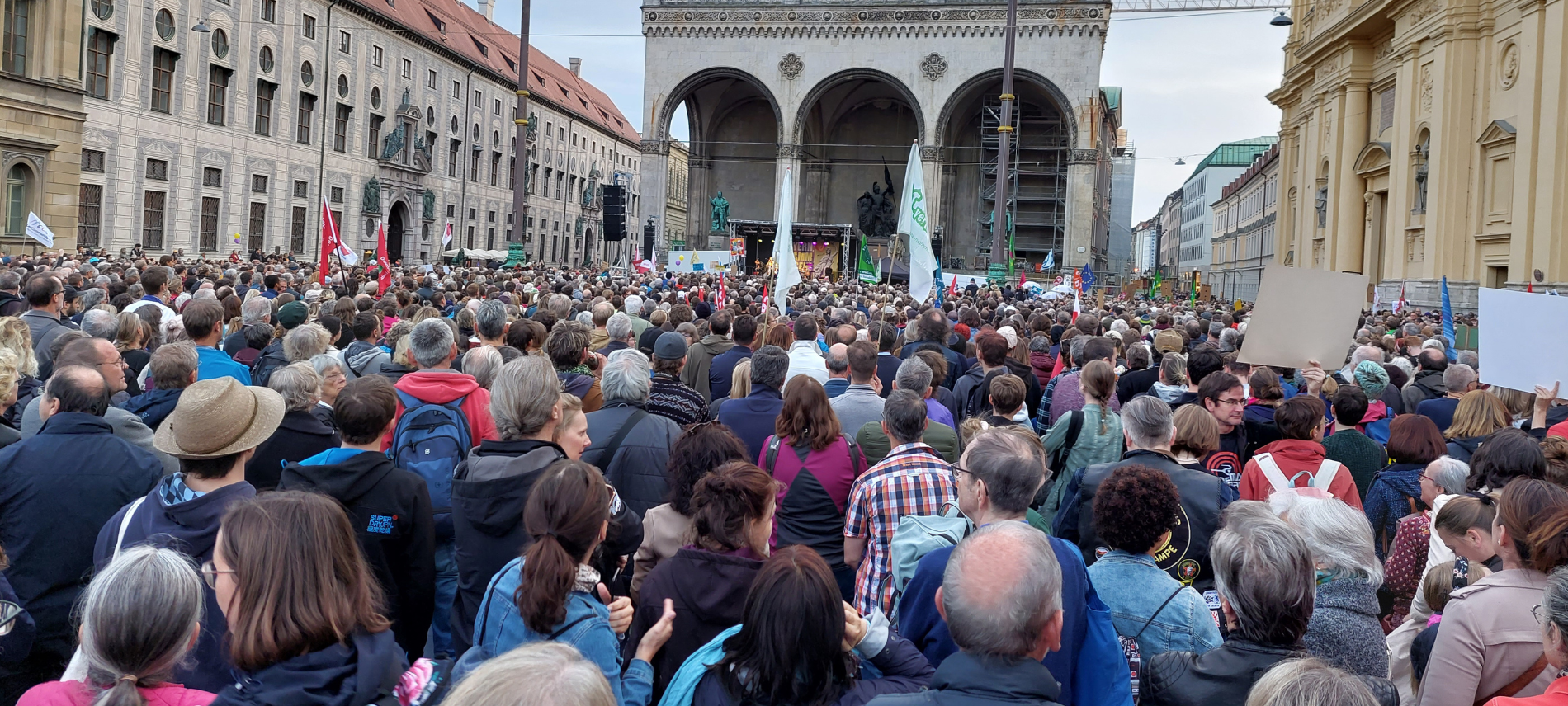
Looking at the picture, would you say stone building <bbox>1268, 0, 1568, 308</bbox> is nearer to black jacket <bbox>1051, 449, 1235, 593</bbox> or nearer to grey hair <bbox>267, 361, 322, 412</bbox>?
black jacket <bbox>1051, 449, 1235, 593</bbox>

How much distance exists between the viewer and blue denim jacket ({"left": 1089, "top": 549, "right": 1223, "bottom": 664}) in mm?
3307

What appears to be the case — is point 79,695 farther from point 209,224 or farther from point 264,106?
point 264,106

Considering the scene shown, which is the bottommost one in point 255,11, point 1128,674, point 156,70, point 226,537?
point 1128,674

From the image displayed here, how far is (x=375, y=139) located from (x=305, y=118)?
5601 millimetres

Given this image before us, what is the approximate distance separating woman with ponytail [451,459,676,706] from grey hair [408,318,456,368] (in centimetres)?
264

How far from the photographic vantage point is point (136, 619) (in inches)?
86.9

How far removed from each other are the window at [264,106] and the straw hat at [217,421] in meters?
43.2

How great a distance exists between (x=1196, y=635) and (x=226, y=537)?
9.18 feet

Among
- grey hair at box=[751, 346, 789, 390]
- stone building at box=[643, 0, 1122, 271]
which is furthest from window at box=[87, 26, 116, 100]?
grey hair at box=[751, 346, 789, 390]

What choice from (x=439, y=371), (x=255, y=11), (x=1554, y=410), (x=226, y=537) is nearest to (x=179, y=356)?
(x=439, y=371)

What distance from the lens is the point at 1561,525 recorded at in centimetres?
319

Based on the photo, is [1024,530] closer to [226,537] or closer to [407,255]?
[226,537]

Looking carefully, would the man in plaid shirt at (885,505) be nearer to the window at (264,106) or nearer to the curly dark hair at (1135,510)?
the curly dark hair at (1135,510)

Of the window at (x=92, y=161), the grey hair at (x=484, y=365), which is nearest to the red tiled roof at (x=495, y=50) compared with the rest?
the window at (x=92, y=161)
